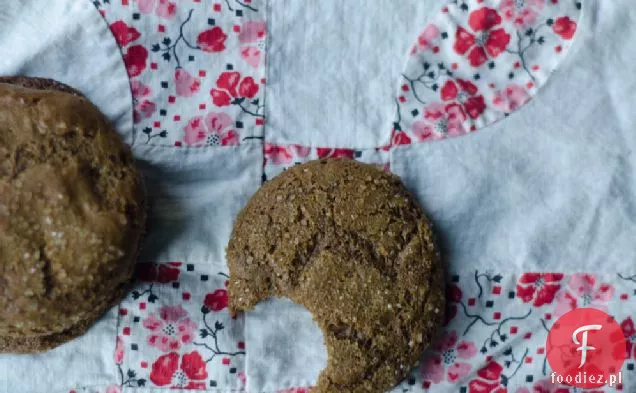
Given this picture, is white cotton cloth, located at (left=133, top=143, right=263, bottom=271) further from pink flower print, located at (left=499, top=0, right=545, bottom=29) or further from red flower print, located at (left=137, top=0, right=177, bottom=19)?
pink flower print, located at (left=499, top=0, right=545, bottom=29)

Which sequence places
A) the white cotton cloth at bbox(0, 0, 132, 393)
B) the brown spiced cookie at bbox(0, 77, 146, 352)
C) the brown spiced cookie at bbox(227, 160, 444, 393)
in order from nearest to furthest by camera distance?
the brown spiced cookie at bbox(0, 77, 146, 352), the brown spiced cookie at bbox(227, 160, 444, 393), the white cotton cloth at bbox(0, 0, 132, 393)

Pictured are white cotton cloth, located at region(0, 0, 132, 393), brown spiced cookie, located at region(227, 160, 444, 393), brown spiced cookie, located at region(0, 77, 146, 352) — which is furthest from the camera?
white cotton cloth, located at region(0, 0, 132, 393)

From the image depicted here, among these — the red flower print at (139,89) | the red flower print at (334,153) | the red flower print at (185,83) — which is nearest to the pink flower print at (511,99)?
the red flower print at (334,153)

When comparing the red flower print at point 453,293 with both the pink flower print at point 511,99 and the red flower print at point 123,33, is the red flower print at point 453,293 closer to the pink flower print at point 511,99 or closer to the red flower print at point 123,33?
the pink flower print at point 511,99

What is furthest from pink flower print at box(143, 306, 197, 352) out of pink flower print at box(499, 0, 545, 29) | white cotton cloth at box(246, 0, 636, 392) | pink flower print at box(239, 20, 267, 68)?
pink flower print at box(499, 0, 545, 29)

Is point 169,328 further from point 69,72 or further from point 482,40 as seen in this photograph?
point 482,40

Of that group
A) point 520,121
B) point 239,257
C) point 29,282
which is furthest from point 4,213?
point 520,121

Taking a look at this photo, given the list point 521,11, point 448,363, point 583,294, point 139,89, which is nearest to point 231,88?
point 139,89
